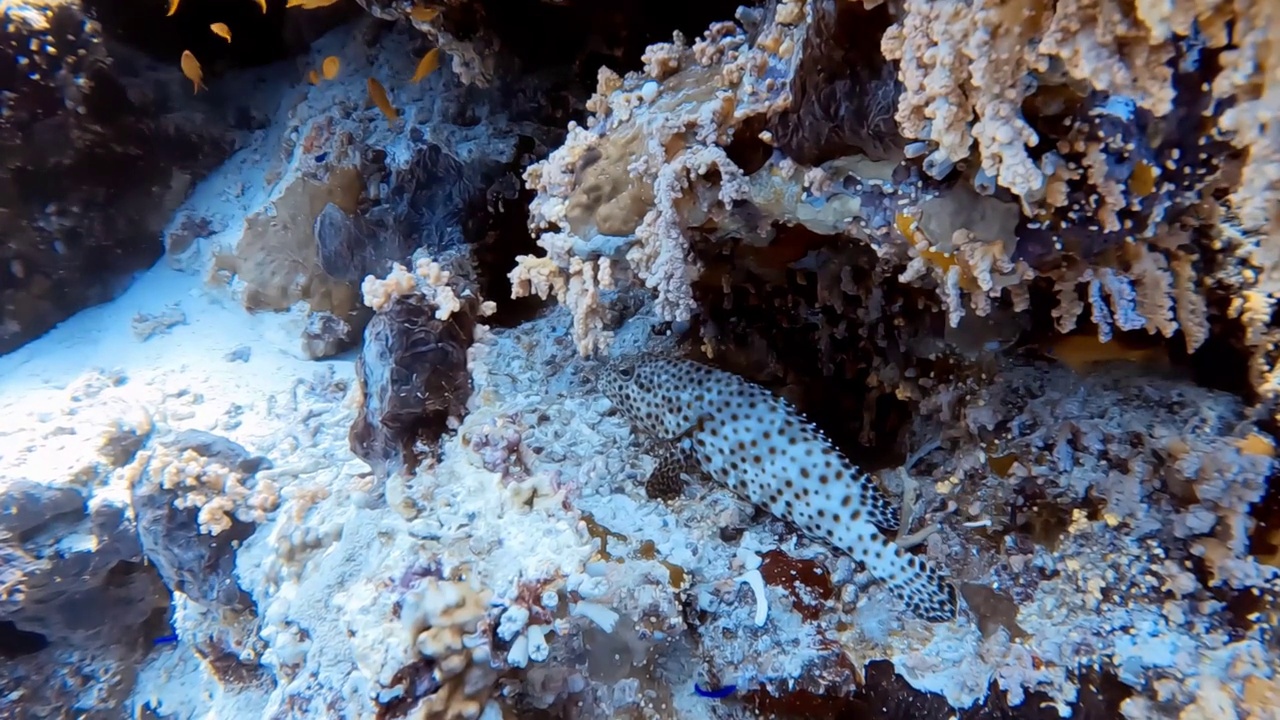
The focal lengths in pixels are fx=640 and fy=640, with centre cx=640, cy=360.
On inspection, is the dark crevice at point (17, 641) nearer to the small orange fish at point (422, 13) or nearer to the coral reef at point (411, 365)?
the coral reef at point (411, 365)

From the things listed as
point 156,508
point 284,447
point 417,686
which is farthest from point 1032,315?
point 156,508

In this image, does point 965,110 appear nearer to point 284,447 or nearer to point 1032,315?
point 1032,315

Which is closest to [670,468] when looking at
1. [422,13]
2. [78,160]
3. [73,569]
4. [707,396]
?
[707,396]

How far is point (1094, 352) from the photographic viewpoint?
99.7 inches

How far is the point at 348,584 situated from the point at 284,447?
2185 mm

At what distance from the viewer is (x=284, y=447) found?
4496 millimetres

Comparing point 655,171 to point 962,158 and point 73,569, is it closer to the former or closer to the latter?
point 962,158

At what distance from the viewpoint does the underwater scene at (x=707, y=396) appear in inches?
69.2

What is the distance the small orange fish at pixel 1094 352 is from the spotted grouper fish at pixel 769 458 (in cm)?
93

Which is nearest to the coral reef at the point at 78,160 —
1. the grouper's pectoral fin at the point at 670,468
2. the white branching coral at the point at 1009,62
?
the grouper's pectoral fin at the point at 670,468

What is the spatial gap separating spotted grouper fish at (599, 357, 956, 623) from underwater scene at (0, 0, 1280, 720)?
0.06 feet

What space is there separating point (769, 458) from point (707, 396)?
51 cm

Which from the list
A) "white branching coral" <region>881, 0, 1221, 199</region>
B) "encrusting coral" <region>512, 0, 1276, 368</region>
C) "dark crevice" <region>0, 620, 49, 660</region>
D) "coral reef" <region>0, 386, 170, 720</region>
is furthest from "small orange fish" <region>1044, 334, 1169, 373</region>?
"dark crevice" <region>0, 620, 49, 660</region>

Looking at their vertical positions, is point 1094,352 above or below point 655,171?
below
